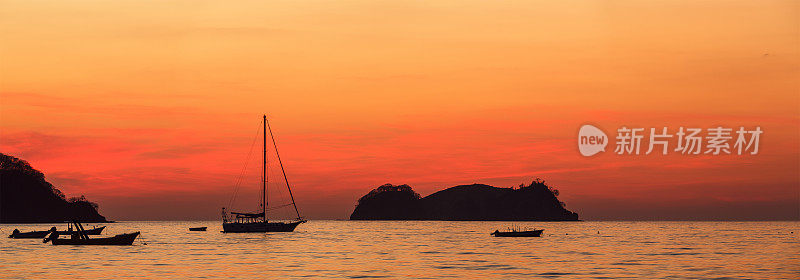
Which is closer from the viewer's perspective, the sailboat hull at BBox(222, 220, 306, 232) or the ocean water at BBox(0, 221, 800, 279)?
the ocean water at BBox(0, 221, 800, 279)

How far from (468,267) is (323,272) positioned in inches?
558

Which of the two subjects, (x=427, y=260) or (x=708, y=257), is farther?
(x=708, y=257)

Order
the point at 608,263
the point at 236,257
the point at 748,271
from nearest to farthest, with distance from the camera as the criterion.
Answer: the point at 748,271
the point at 608,263
the point at 236,257

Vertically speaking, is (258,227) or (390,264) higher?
(258,227)

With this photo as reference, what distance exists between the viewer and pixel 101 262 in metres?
84.8

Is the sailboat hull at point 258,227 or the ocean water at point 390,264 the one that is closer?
the ocean water at point 390,264

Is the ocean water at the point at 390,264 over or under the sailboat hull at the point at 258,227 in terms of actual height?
under

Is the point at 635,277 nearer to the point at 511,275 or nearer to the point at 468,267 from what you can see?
the point at 511,275

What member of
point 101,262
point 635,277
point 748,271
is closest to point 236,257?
point 101,262

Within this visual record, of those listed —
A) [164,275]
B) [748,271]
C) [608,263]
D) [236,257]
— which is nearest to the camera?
[164,275]

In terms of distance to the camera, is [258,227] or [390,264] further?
[258,227]

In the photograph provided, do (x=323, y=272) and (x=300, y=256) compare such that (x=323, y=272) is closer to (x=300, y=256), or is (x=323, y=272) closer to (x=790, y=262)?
(x=300, y=256)

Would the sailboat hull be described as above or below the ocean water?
above

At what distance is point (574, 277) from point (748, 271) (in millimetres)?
18719
